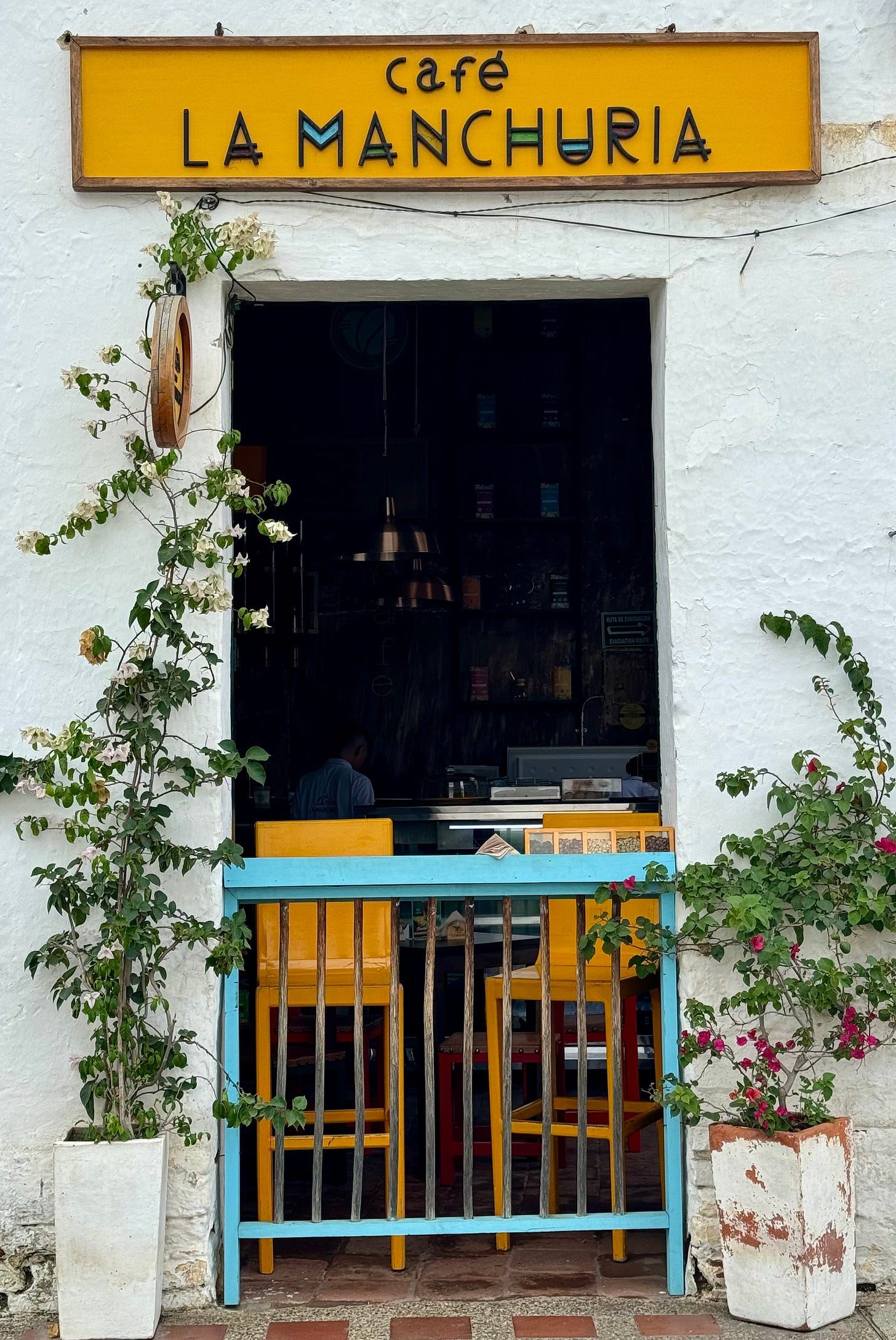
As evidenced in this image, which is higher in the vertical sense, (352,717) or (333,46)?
(333,46)

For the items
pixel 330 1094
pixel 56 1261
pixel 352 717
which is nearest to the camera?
pixel 56 1261

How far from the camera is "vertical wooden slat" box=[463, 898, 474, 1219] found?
4.24 meters

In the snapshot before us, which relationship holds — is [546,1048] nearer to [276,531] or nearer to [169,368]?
[276,531]

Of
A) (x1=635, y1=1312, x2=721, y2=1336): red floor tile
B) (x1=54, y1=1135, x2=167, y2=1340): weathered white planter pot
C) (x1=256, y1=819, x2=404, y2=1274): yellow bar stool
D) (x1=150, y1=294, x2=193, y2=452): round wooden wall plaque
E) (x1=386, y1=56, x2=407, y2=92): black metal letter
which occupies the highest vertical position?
(x1=386, y1=56, x2=407, y2=92): black metal letter

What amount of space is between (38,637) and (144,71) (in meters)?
1.66

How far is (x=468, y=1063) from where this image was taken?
4320mm

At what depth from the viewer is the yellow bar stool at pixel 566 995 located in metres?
4.44

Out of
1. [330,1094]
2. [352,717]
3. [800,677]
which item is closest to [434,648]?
[352,717]

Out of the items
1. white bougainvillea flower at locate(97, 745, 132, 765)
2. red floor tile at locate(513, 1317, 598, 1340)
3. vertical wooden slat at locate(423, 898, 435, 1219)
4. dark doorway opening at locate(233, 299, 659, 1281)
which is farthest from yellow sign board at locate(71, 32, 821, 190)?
dark doorway opening at locate(233, 299, 659, 1281)

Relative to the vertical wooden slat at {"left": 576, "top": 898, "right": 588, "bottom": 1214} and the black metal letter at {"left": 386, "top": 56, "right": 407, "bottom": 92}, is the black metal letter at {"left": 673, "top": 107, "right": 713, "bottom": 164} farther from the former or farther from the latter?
the vertical wooden slat at {"left": 576, "top": 898, "right": 588, "bottom": 1214}

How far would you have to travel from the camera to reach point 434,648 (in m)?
9.30

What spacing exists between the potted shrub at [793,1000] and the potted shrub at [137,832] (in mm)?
1186

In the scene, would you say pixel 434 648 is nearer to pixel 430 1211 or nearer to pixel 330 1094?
pixel 330 1094

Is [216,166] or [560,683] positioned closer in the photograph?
[216,166]
